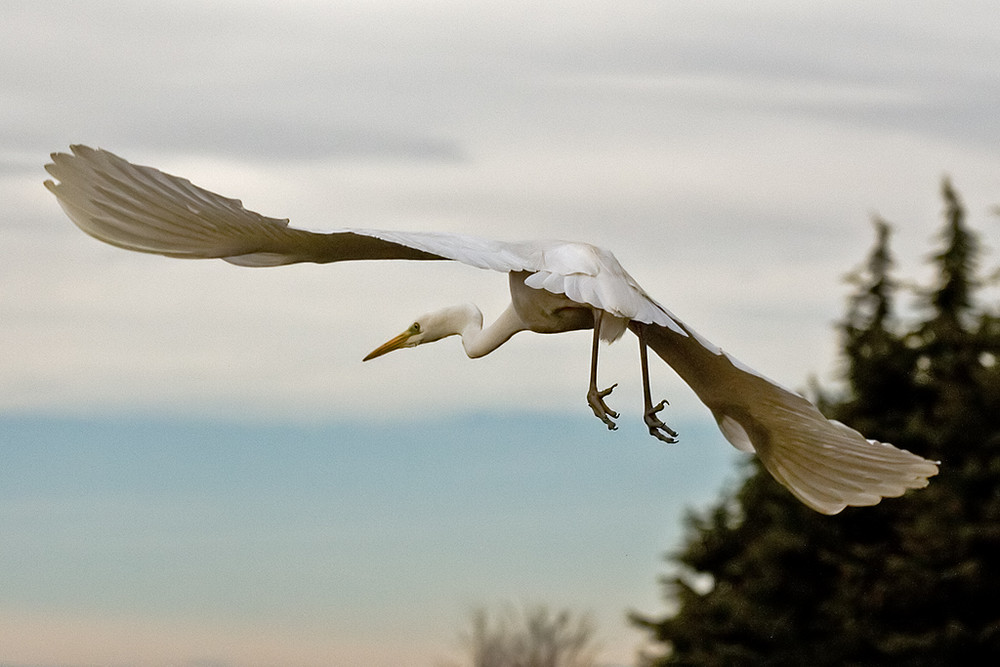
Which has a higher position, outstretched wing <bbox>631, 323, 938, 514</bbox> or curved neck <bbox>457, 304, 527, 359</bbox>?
curved neck <bbox>457, 304, 527, 359</bbox>

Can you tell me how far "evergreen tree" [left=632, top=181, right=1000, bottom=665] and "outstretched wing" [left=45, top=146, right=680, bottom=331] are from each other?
19.1m

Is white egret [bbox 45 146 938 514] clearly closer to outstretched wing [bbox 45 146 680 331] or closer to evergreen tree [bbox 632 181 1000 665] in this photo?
outstretched wing [bbox 45 146 680 331]

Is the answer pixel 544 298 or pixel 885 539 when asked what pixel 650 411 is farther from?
pixel 885 539

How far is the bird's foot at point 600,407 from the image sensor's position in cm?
880

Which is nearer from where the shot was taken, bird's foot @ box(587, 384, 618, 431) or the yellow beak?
bird's foot @ box(587, 384, 618, 431)

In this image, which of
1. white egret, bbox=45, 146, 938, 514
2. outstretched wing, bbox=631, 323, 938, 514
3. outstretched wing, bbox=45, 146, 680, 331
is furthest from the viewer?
outstretched wing, bbox=631, 323, 938, 514

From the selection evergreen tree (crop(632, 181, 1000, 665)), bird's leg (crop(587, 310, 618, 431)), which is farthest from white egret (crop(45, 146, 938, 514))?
evergreen tree (crop(632, 181, 1000, 665))

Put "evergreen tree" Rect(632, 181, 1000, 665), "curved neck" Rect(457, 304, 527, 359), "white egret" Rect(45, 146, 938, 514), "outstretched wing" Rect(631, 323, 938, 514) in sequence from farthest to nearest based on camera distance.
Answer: "evergreen tree" Rect(632, 181, 1000, 665) < "outstretched wing" Rect(631, 323, 938, 514) < "curved neck" Rect(457, 304, 527, 359) < "white egret" Rect(45, 146, 938, 514)

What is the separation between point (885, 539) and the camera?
29.0 m

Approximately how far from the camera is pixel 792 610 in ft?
93.9

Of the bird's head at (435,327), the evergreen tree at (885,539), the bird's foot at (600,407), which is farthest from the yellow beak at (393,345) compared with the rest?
the evergreen tree at (885,539)

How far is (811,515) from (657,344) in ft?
64.0

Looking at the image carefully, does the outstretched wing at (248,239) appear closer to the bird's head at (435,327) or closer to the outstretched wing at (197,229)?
the outstretched wing at (197,229)

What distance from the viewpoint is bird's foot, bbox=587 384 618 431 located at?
8797 mm
